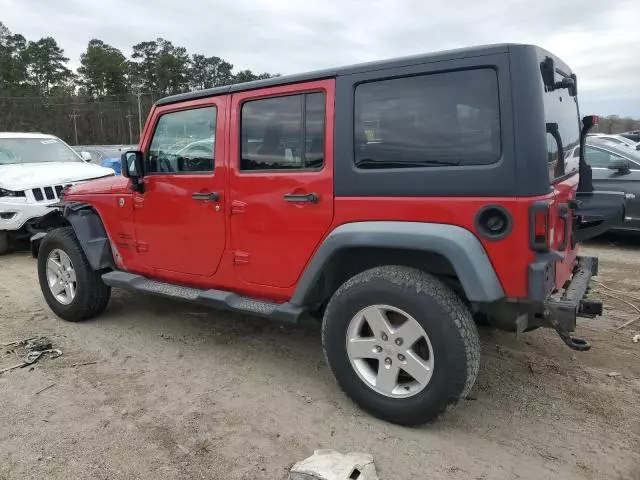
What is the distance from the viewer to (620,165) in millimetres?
7137

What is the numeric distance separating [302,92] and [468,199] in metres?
1.28

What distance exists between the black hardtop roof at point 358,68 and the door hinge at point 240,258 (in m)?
1.13

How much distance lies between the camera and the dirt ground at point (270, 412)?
258 centimetres

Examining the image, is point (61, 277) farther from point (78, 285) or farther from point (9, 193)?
point (9, 193)

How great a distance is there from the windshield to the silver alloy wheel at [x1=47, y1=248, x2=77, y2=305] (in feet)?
14.8

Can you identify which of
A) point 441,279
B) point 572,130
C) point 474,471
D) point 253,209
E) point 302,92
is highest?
point 302,92

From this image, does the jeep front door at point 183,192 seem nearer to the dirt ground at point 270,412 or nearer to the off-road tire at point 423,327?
the dirt ground at point 270,412

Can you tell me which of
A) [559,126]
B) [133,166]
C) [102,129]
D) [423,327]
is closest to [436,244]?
[423,327]

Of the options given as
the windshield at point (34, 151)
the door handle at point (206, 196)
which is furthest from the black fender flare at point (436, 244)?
the windshield at point (34, 151)

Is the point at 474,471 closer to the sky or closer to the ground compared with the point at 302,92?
closer to the ground

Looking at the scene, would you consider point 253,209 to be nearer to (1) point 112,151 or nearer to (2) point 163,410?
(2) point 163,410

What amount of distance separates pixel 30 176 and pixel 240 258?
19.0ft

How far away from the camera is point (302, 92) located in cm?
319

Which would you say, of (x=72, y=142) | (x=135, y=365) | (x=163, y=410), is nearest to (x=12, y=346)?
(x=135, y=365)
